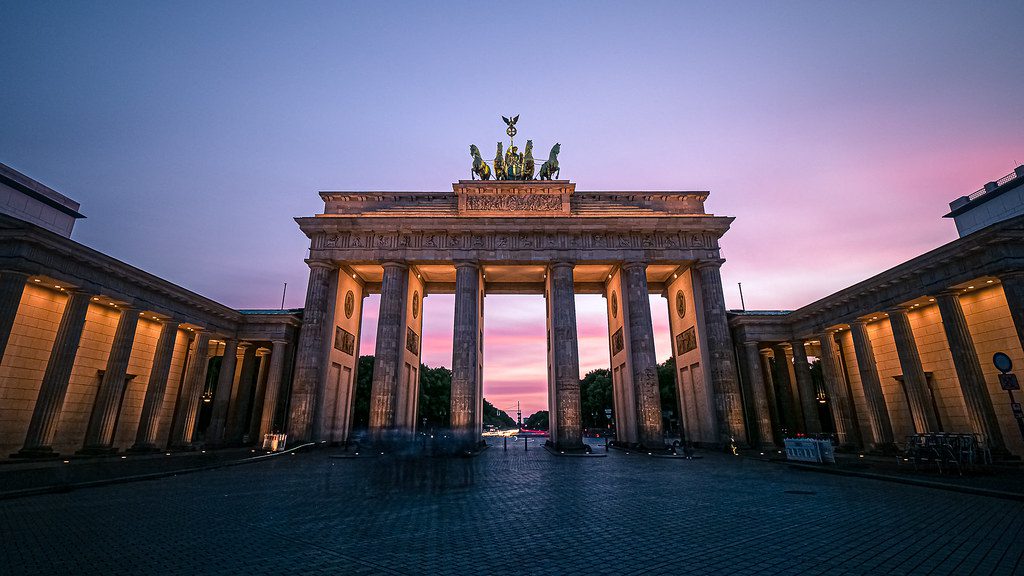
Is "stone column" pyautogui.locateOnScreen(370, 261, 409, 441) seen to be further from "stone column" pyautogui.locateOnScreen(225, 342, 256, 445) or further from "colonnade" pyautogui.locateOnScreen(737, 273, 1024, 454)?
"colonnade" pyautogui.locateOnScreen(737, 273, 1024, 454)

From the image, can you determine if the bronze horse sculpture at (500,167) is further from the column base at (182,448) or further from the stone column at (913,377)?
the column base at (182,448)

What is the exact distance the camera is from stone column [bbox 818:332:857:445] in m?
26.6

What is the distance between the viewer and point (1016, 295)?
16.4 metres

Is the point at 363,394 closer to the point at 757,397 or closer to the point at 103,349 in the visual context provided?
the point at 103,349

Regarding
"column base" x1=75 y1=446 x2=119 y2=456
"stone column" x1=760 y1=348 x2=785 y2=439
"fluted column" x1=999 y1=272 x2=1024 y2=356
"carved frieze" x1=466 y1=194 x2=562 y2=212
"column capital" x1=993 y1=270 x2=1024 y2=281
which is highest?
"carved frieze" x1=466 y1=194 x2=562 y2=212

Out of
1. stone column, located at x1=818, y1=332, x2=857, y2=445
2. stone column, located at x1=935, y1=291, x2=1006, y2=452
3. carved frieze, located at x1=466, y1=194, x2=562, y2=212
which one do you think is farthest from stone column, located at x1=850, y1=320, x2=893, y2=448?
carved frieze, located at x1=466, y1=194, x2=562, y2=212

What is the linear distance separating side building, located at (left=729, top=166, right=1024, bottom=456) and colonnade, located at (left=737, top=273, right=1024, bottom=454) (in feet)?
0.17

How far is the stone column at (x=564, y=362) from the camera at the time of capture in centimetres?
2662

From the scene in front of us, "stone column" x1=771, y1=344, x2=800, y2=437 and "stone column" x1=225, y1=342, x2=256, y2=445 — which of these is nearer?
"stone column" x1=771, y1=344, x2=800, y2=437

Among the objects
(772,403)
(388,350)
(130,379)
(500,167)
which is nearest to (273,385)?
(130,379)

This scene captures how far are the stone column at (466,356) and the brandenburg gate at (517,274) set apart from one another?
4.0 inches

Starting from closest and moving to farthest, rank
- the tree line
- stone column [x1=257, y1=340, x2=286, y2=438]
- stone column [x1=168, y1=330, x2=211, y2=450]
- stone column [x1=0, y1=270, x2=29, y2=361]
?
stone column [x1=0, y1=270, x2=29, y2=361]
stone column [x1=168, y1=330, x2=211, y2=450]
stone column [x1=257, y1=340, x2=286, y2=438]
the tree line

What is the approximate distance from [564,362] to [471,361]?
6527 mm

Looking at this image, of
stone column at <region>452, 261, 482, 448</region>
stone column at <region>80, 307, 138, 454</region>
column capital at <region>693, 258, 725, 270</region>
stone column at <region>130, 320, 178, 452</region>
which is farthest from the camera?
column capital at <region>693, 258, 725, 270</region>
